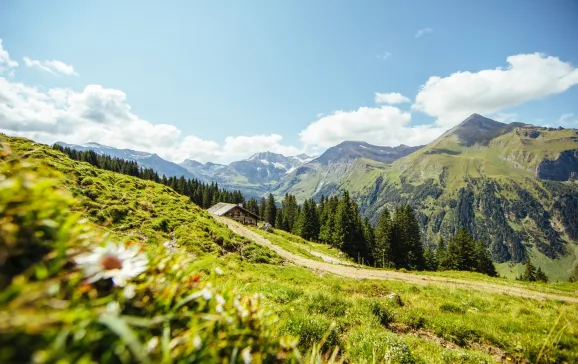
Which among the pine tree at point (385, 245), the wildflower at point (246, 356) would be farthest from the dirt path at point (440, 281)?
the pine tree at point (385, 245)

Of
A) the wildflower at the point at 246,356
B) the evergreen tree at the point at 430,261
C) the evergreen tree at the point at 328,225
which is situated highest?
the wildflower at the point at 246,356

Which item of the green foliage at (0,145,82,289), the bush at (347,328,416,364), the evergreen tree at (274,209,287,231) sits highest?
the green foliage at (0,145,82,289)

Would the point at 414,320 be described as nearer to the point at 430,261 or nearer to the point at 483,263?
the point at 483,263

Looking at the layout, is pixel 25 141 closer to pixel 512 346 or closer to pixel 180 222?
pixel 180 222

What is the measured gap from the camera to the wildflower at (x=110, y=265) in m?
1.25

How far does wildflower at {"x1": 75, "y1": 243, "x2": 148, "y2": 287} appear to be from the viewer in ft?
4.10

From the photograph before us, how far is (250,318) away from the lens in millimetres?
1883

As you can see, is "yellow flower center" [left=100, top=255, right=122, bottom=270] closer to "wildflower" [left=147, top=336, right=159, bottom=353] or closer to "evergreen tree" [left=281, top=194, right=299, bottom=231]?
"wildflower" [left=147, top=336, right=159, bottom=353]

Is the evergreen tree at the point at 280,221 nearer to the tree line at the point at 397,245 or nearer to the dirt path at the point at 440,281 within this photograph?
the tree line at the point at 397,245

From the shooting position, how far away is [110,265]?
137cm

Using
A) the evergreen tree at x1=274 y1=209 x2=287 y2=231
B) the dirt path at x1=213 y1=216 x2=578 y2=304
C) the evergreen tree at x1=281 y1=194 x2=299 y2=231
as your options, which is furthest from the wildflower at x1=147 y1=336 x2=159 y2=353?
the evergreen tree at x1=274 y1=209 x2=287 y2=231

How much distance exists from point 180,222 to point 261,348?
81.7 ft

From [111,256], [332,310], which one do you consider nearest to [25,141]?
[332,310]

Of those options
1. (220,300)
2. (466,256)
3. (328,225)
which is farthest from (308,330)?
(328,225)
